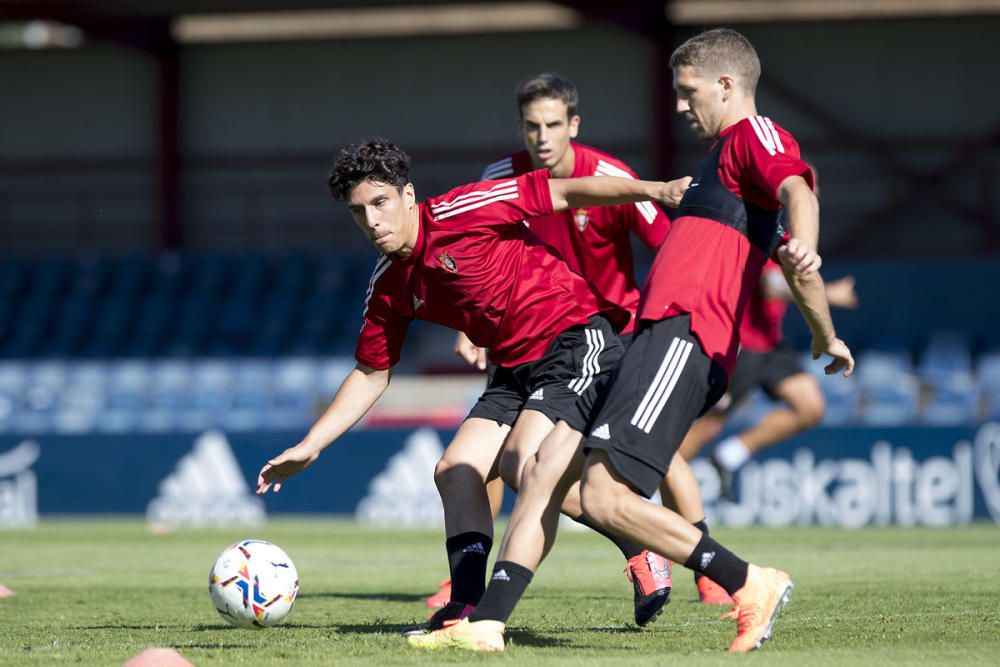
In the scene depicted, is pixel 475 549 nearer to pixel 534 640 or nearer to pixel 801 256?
pixel 534 640

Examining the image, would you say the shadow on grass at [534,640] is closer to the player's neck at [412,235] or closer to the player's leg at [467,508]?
the player's leg at [467,508]

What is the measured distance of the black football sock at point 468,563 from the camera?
18.2 ft

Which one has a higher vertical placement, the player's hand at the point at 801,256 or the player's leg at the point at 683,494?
the player's hand at the point at 801,256

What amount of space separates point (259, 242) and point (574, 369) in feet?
59.2

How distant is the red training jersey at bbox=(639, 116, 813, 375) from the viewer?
4.80 metres

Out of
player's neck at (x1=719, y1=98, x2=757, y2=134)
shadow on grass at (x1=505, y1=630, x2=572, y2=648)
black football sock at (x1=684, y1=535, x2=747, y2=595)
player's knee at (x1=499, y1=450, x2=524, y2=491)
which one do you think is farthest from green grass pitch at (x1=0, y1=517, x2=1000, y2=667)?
player's neck at (x1=719, y1=98, x2=757, y2=134)

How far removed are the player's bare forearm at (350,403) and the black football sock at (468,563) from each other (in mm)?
613

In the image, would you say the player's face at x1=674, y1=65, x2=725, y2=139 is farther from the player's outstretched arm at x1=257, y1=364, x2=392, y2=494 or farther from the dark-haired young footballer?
the player's outstretched arm at x1=257, y1=364, x2=392, y2=494

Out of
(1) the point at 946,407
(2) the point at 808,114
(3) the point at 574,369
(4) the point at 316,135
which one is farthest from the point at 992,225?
(3) the point at 574,369

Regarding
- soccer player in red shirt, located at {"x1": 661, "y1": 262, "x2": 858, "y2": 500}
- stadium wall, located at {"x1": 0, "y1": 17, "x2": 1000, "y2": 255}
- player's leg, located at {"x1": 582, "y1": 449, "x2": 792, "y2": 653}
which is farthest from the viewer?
stadium wall, located at {"x1": 0, "y1": 17, "x2": 1000, "y2": 255}

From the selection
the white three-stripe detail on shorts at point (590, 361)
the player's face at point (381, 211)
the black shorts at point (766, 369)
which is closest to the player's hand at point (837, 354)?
the white three-stripe detail on shorts at point (590, 361)

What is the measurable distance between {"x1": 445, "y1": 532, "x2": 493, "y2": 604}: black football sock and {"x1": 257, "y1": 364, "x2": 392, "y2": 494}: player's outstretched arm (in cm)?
60

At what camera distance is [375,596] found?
7520 millimetres

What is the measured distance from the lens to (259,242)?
23141mm
